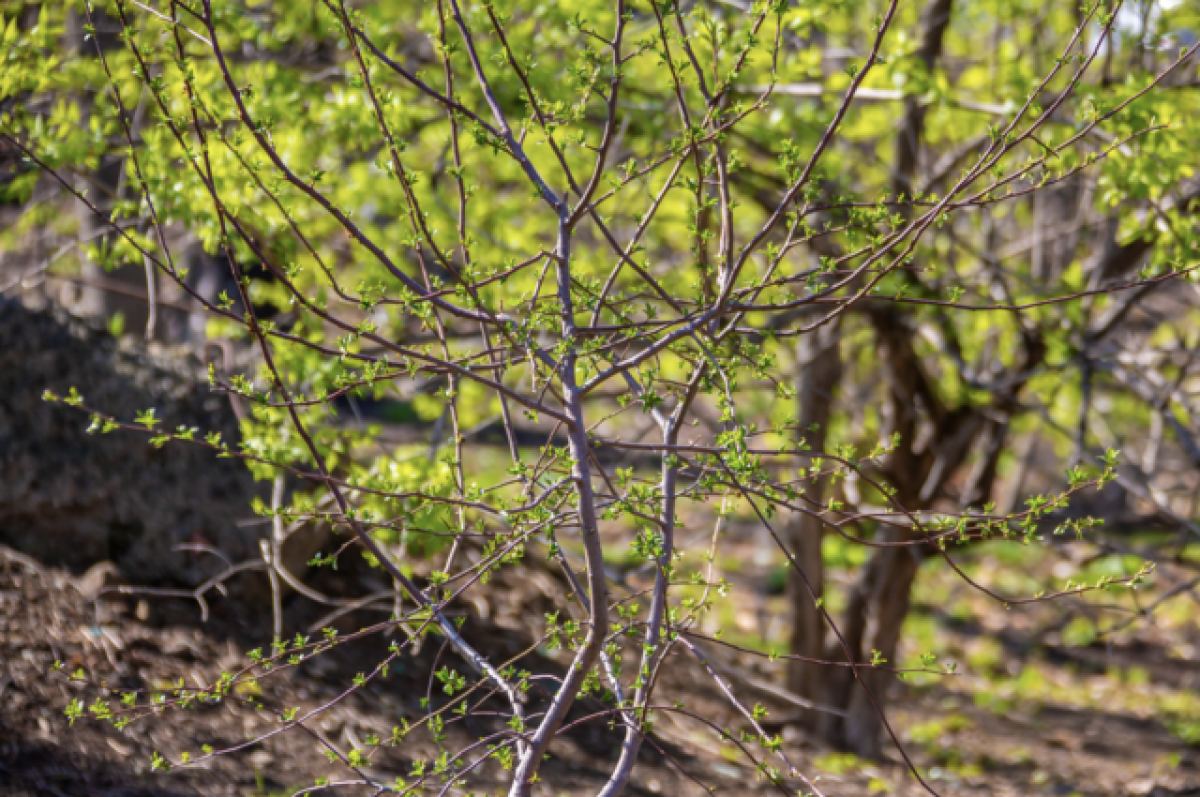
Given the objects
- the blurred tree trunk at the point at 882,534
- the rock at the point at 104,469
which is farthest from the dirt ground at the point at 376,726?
the blurred tree trunk at the point at 882,534

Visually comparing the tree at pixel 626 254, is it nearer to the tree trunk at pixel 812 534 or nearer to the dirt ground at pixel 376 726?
the tree trunk at pixel 812 534

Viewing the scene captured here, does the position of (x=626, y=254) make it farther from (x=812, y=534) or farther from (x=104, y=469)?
(x=812, y=534)

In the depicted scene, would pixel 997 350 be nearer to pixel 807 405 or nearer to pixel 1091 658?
pixel 807 405

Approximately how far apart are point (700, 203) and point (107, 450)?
9.54ft

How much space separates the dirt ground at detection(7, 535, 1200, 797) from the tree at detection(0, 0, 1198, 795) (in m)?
0.18

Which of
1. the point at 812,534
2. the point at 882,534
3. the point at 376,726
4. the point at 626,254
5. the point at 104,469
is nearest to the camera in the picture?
the point at 626,254

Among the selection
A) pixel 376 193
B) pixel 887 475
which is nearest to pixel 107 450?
pixel 376 193

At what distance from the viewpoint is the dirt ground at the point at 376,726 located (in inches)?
118

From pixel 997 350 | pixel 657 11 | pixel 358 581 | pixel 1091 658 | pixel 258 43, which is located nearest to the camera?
pixel 657 11

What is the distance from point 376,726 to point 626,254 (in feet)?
7.98

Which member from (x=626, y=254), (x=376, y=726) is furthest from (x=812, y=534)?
(x=626, y=254)

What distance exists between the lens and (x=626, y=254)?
6.37 ft

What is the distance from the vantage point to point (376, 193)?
4.20 meters

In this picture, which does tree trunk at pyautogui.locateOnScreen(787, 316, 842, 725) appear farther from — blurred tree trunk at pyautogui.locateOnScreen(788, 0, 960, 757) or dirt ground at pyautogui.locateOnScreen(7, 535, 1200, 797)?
dirt ground at pyautogui.locateOnScreen(7, 535, 1200, 797)
